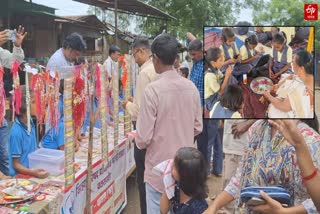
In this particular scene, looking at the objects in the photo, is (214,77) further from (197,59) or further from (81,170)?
(197,59)

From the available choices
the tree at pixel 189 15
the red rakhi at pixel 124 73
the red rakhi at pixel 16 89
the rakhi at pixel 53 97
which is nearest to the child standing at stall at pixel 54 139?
the rakhi at pixel 53 97

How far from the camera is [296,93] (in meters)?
1.34

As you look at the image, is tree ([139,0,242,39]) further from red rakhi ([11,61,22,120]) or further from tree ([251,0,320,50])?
red rakhi ([11,61,22,120])

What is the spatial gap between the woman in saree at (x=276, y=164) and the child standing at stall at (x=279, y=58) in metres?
0.19

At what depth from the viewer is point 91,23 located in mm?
13914

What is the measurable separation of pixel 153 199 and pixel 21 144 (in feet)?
3.10

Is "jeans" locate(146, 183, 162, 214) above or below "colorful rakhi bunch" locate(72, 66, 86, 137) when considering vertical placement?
below

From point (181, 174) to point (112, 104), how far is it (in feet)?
5.17

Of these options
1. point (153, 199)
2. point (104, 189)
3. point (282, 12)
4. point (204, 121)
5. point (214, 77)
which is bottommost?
point (104, 189)

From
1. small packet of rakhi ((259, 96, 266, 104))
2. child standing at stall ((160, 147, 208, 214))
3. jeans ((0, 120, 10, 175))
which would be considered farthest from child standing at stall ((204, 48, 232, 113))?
jeans ((0, 120, 10, 175))

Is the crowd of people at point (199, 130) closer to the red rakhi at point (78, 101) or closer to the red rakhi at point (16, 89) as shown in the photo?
the red rakhi at point (16, 89)

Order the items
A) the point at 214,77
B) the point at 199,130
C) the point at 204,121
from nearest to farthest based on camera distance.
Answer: the point at 214,77
the point at 199,130
the point at 204,121

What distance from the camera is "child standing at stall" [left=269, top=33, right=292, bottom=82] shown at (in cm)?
137

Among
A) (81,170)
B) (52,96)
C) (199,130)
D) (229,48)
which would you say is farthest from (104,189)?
(229,48)
